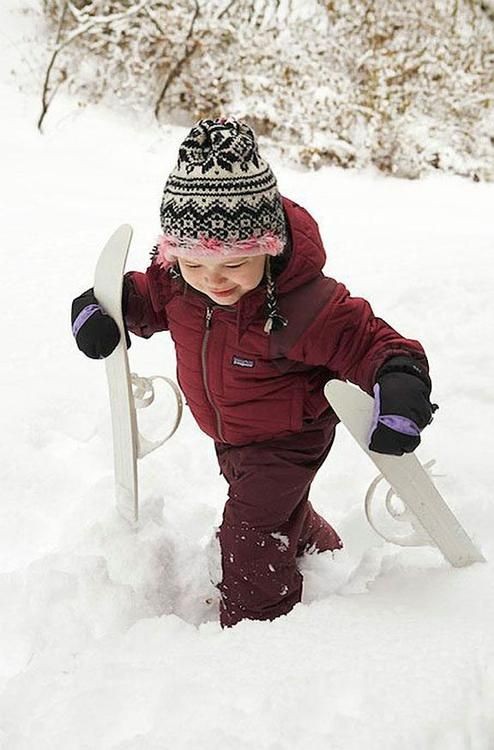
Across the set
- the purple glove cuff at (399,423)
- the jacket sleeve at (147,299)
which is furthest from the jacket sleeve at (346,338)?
the jacket sleeve at (147,299)

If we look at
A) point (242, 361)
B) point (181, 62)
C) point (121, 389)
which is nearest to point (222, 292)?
point (242, 361)

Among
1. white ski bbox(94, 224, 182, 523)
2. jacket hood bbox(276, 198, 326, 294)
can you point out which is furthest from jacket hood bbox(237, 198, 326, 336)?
white ski bbox(94, 224, 182, 523)

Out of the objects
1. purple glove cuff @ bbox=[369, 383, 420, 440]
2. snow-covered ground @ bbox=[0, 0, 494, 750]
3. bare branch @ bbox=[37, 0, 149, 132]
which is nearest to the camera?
snow-covered ground @ bbox=[0, 0, 494, 750]

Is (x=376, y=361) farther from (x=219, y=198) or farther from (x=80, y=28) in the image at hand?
(x=80, y=28)

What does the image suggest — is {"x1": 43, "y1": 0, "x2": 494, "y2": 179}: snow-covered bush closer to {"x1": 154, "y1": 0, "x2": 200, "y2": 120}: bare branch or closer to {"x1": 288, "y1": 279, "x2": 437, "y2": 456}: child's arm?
{"x1": 154, "y1": 0, "x2": 200, "y2": 120}: bare branch

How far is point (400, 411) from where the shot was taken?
116 centimetres

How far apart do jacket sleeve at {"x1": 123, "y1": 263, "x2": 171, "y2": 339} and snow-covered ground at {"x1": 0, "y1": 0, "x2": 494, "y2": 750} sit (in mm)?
426

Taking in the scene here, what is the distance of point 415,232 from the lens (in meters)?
3.33

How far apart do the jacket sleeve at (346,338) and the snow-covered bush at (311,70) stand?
332cm

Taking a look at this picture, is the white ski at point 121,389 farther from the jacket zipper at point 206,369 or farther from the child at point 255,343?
the jacket zipper at point 206,369

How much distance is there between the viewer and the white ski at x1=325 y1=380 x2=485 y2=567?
1262 millimetres

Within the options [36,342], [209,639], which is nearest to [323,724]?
[209,639]

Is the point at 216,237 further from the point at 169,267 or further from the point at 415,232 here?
the point at 415,232

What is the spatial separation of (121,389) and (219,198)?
0.52 meters
